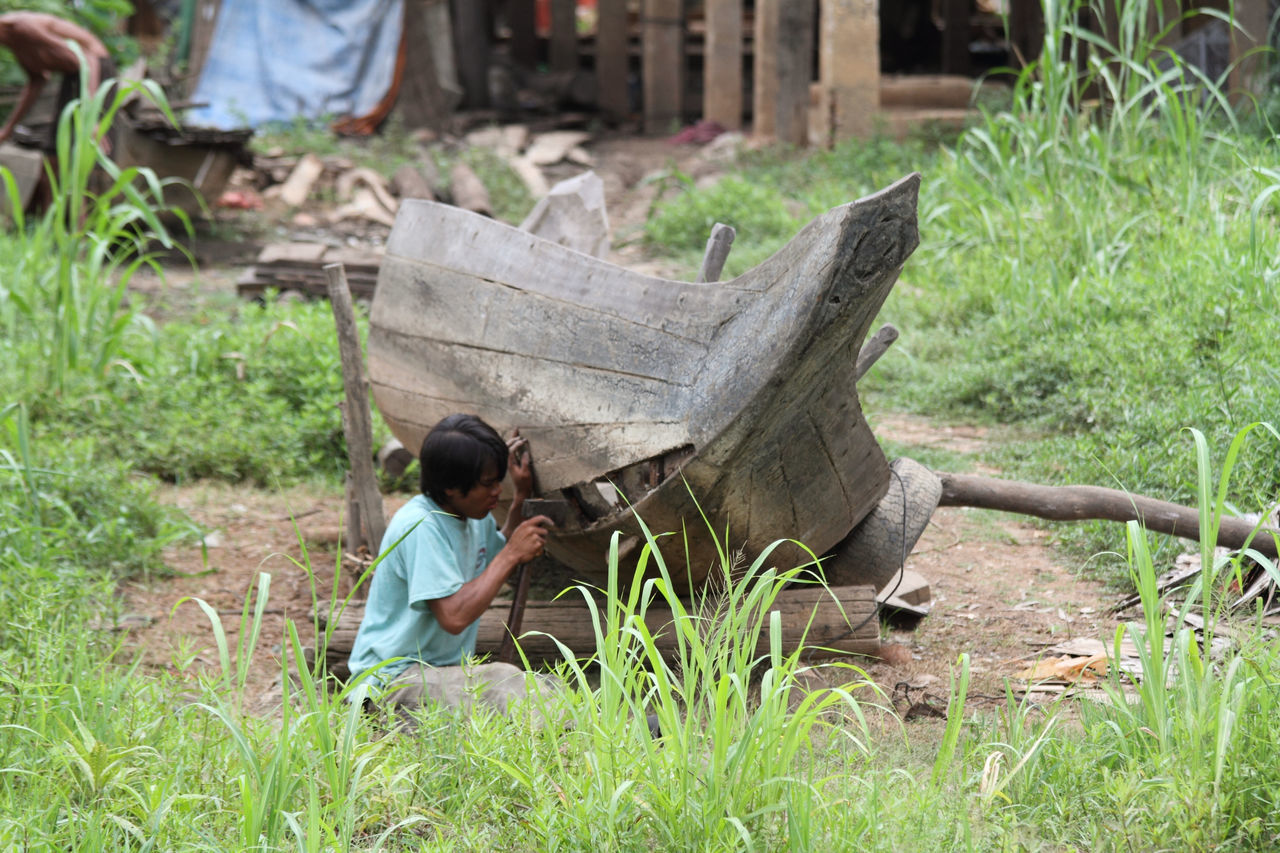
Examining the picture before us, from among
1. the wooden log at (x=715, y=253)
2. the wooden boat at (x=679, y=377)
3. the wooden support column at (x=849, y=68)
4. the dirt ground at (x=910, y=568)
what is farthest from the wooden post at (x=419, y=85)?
the wooden log at (x=715, y=253)

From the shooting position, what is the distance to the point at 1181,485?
3625 mm

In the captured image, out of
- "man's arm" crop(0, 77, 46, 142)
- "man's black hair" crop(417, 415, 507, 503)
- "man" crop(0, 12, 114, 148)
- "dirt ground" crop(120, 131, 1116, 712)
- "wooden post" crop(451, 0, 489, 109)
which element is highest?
"wooden post" crop(451, 0, 489, 109)

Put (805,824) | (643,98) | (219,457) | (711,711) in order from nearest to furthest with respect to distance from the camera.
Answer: (805,824), (711,711), (219,457), (643,98)

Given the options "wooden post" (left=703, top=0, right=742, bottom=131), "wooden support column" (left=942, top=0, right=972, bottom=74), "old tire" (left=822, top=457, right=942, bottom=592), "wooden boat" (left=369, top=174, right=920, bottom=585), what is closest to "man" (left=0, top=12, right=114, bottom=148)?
"wooden boat" (left=369, top=174, right=920, bottom=585)

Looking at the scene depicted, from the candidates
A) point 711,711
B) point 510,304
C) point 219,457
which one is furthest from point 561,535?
point 219,457

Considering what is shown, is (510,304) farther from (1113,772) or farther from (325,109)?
(325,109)

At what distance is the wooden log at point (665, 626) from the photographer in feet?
10.1

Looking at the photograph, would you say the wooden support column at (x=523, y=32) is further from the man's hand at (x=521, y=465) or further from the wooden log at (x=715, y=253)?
the man's hand at (x=521, y=465)

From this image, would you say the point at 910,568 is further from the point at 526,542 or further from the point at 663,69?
the point at 663,69

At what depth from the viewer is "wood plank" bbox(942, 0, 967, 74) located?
1341cm

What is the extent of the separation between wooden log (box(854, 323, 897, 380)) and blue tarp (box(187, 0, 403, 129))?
10139mm

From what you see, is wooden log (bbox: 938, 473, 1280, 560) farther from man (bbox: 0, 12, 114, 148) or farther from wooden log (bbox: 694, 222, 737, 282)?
man (bbox: 0, 12, 114, 148)

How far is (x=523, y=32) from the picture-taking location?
48.4 ft

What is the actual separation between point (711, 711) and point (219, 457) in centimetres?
357
